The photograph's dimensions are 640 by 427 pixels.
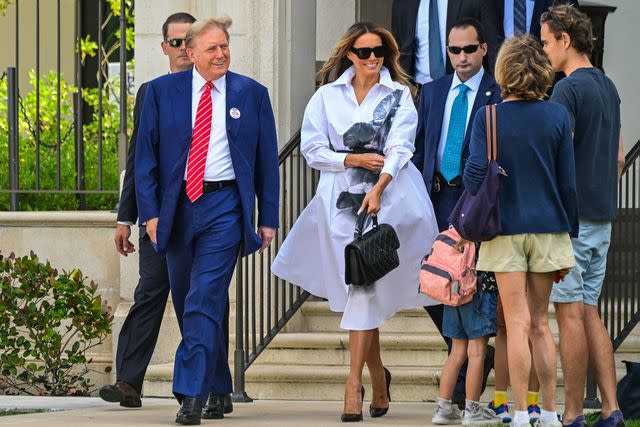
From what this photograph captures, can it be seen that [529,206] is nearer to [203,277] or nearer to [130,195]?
[203,277]

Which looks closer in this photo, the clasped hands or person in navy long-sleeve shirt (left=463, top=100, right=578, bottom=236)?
person in navy long-sleeve shirt (left=463, top=100, right=578, bottom=236)

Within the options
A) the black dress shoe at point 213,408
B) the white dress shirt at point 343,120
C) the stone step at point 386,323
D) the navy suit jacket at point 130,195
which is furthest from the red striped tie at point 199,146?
the stone step at point 386,323

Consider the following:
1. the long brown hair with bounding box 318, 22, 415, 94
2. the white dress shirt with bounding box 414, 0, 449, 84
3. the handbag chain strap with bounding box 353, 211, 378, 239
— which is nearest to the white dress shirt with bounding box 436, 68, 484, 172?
the long brown hair with bounding box 318, 22, 415, 94

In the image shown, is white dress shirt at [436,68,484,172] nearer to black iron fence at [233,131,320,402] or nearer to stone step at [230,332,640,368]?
black iron fence at [233,131,320,402]

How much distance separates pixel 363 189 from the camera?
8477 millimetres

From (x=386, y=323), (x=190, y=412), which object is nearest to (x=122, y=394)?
(x=190, y=412)

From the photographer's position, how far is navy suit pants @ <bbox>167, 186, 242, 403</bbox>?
7863 mm

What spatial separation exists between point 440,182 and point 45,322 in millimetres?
3204

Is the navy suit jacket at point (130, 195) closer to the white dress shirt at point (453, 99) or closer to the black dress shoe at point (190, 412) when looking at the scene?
the black dress shoe at point (190, 412)

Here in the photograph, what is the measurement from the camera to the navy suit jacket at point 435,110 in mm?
8742

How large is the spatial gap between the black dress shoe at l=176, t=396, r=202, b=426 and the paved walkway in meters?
0.10

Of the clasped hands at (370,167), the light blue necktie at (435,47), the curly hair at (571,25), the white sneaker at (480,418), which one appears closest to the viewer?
the curly hair at (571,25)

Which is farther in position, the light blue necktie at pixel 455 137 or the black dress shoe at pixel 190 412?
the light blue necktie at pixel 455 137

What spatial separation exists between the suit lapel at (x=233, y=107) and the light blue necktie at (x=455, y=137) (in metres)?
1.24
